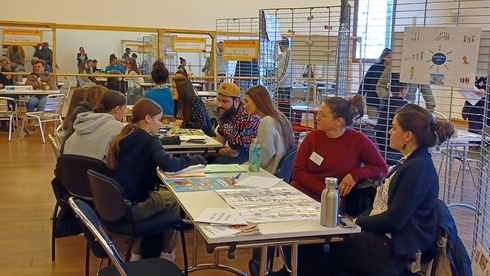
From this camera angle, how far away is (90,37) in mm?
10867

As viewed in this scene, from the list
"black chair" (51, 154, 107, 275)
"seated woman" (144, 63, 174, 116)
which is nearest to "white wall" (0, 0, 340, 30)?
"seated woman" (144, 63, 174, 116)

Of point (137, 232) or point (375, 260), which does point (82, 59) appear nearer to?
point (137, 232)

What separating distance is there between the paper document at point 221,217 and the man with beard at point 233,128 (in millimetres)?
1841

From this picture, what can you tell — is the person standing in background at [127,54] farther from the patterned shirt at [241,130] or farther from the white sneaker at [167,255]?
the white sneaker at [167,255]

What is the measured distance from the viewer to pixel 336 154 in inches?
115

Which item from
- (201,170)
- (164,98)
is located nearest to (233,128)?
(201,170)

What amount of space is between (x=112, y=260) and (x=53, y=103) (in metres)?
6.61

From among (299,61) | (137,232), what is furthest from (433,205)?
(299,61)

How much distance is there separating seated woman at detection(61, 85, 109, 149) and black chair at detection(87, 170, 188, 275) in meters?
1.16

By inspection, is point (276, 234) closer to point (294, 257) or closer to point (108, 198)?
point (294, 257)

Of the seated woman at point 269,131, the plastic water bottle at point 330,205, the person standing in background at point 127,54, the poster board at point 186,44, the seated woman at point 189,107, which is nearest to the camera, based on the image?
the plastic water bottle at point 330,205

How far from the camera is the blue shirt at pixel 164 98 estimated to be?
17.3ft

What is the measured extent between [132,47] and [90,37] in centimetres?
90

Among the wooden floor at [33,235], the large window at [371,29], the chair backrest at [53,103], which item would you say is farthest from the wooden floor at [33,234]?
the large window at [371,29]
